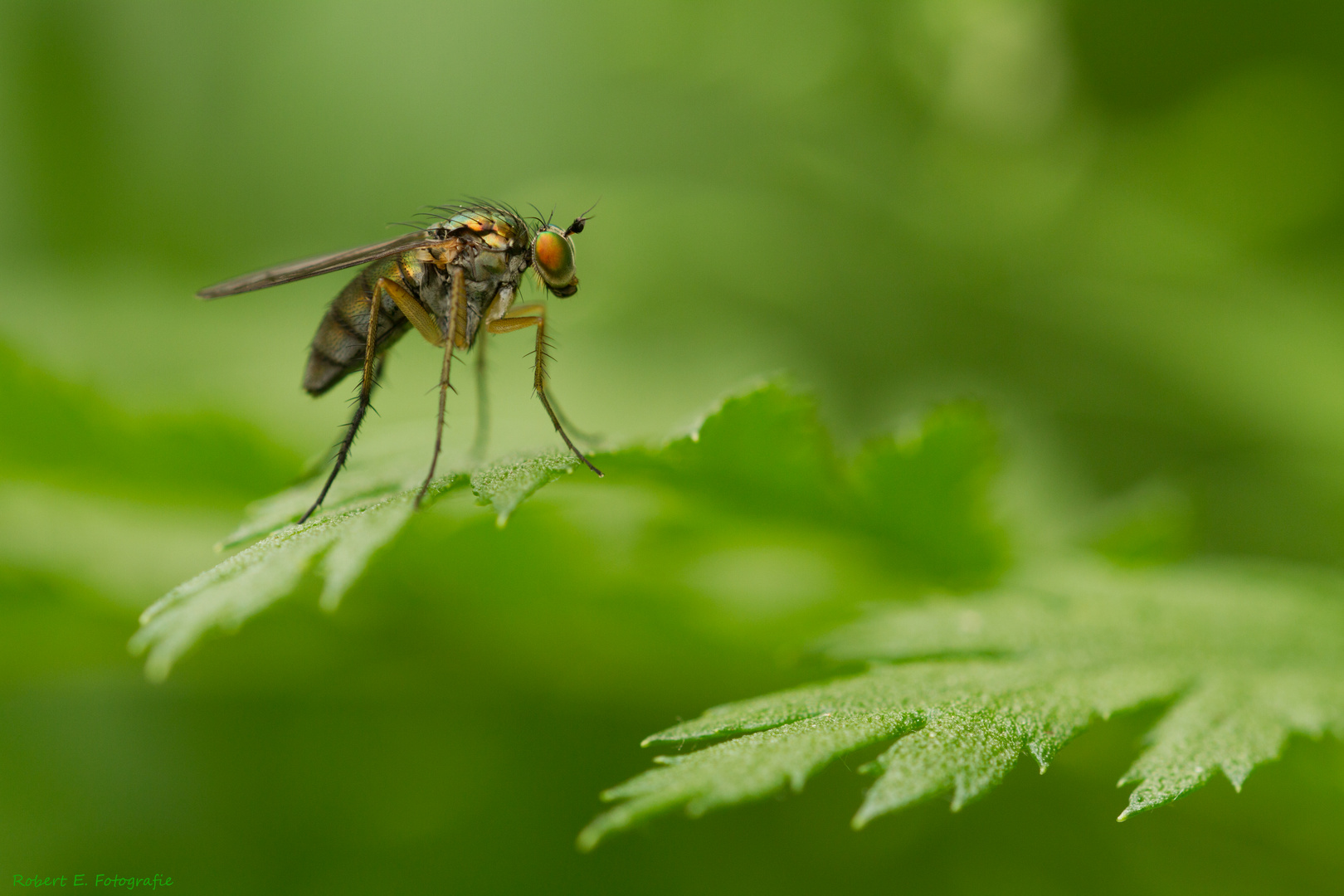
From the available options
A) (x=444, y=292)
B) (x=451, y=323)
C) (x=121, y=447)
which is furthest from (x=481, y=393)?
(x=121, y=447)

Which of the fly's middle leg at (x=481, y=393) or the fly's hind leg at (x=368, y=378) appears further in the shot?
the fly's middle leg at (x=481, y=393)

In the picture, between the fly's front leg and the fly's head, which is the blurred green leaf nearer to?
the fly's front leg

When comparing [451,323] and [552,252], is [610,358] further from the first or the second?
[451,323]

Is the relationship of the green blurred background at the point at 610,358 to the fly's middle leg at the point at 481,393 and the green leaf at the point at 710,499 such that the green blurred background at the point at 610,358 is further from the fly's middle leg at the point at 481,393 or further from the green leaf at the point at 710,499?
the green leaf at the point at 710,499

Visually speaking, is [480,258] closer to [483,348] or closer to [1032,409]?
[483,348]

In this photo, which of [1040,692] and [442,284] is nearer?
[1040,692]

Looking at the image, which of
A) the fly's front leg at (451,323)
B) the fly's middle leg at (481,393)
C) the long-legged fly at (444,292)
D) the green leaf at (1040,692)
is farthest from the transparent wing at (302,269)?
the green leaf at (1040,692)

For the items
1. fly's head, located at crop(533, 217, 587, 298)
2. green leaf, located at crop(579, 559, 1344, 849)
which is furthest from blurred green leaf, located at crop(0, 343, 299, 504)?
green leaf, located at crop(579, 559, 1344, 849)
